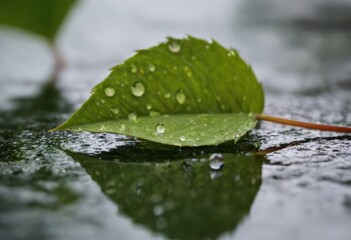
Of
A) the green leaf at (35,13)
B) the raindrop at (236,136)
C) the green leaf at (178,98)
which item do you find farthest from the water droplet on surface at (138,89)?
the green leaf at (35,13)

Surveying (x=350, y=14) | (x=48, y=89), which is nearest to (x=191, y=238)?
(x=48, y=89)

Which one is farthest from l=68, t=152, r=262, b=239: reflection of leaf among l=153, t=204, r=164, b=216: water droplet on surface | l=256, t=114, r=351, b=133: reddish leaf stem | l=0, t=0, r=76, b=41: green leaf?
l=0, t=0, r=76, b=41: green leaf

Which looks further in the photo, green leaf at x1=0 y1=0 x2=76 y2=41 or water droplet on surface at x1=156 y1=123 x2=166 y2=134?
green leaf at x1=0 y1=0 x2=76 y2=41

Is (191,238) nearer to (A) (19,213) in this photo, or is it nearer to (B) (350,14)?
(A) (19,213)

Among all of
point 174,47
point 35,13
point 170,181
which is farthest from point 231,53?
point 35,13

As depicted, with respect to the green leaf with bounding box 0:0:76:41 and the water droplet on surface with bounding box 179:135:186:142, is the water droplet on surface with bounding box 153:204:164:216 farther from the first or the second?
the green leaf with bounding box 0:0:76:41

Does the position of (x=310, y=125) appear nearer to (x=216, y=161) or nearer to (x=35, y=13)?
(x=216, y=161)

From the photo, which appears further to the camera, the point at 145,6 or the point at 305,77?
the point at 145,6
